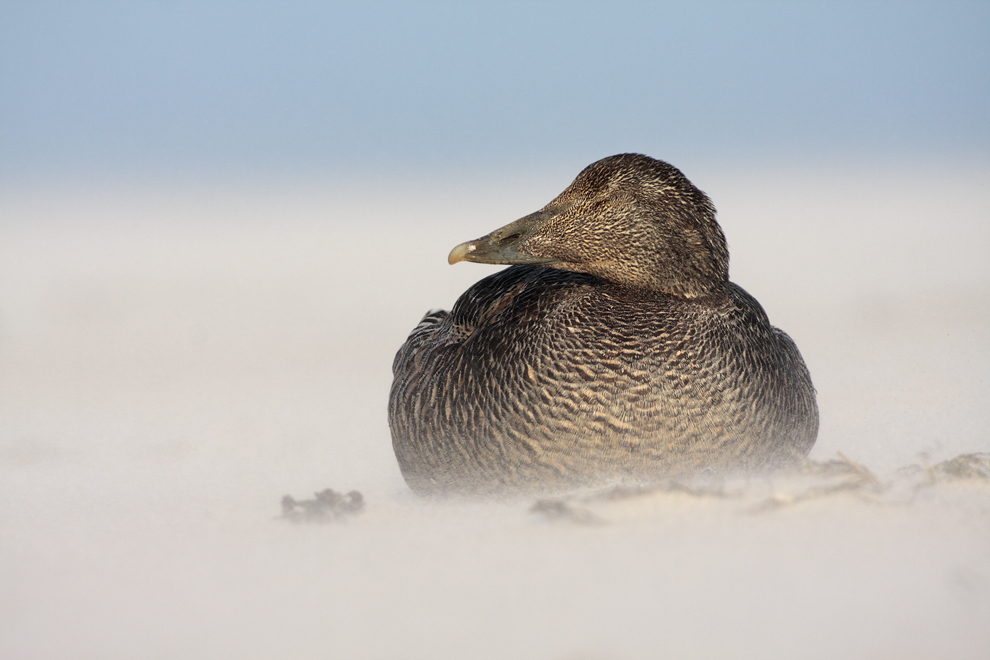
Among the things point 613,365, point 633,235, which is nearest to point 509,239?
point 633,235

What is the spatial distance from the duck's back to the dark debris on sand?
1.23 ft

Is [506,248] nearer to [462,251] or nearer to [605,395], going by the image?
[462,251]

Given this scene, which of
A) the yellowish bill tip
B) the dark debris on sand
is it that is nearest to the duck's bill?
the yellowish bill tip

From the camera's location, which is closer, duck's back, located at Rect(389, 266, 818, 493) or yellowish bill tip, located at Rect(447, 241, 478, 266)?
duck's back, located at Rect(389, 266, 818, 493)

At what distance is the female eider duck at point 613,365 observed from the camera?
3.79 m

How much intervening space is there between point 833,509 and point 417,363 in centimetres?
191

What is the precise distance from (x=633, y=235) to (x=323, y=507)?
5.52 ft

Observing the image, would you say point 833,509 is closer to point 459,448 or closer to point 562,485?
point 562,485

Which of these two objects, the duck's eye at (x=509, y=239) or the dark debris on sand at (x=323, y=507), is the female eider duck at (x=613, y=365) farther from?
the dark debris on sand at (x=323, y=507)

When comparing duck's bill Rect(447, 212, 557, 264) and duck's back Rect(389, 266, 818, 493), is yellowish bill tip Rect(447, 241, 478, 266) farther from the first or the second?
duck's back Rect(389, 266, 818, 493)

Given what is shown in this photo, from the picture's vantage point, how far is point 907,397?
5.83 meters

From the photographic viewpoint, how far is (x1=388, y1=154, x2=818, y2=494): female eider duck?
3.79m

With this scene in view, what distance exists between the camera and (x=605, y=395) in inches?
149

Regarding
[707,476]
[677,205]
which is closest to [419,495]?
[707,476]
